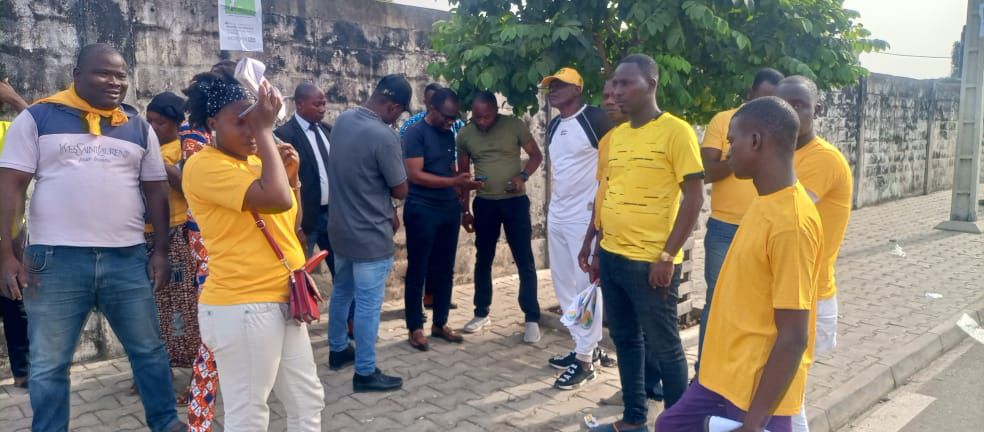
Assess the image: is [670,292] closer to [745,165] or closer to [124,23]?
[745,165]

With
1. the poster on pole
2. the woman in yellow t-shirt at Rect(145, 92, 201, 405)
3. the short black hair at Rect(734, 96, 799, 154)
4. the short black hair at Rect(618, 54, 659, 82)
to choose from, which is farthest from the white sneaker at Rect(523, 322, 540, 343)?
the short black hair at Rect(734, 96, 799, 154)

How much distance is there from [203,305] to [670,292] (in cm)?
217

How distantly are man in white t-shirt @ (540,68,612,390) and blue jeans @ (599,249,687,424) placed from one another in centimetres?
93

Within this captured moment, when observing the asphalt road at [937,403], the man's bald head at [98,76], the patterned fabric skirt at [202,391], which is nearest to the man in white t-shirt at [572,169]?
the asphalt road at [937,403]

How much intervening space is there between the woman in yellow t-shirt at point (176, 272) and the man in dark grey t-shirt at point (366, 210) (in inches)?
34.4

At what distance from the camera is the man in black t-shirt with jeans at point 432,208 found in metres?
5.40

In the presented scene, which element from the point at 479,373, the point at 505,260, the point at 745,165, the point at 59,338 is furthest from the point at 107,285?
the point at 505,260

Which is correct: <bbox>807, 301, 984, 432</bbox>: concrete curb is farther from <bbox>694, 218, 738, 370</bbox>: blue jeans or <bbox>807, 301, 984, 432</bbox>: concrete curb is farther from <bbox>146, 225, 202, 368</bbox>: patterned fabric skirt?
<bbox>146, 225, 202, 368</bbox>: patterned fabric skirt

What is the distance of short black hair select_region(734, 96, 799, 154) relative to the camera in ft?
7.82

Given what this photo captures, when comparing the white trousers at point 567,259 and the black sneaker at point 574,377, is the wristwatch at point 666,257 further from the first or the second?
the black sneaker at point 574,377

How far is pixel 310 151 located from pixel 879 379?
14.0 ft

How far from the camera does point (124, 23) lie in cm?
514

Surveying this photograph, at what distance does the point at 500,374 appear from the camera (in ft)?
16.4

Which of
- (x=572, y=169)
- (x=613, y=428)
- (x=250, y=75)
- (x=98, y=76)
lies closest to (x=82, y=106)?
(x=98, y=76)
